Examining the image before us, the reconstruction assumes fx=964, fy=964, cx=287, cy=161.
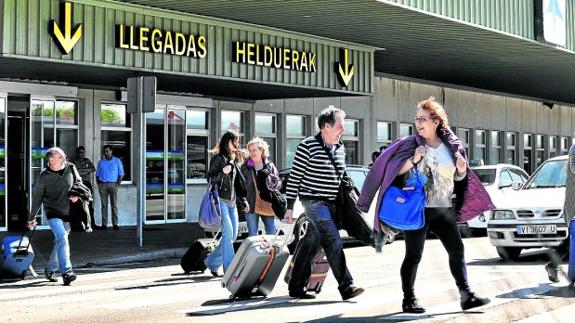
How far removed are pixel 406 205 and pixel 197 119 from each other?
51.6 feet

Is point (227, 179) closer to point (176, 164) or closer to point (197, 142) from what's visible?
point (176, 164)

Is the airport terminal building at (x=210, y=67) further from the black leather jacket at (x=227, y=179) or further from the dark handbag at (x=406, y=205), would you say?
the dark handbag at (x=406, y=205)

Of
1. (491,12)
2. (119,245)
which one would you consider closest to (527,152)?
(491,12)

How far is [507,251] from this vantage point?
1365cm

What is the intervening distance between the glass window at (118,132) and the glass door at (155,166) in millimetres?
494

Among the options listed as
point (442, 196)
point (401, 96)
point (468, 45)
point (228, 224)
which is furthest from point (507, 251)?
point (401, 96)

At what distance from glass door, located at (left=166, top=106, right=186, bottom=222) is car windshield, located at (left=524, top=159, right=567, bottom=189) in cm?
1013

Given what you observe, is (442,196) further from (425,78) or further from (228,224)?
(425,78)

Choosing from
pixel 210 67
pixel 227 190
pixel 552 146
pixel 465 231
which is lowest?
pixel 465 231

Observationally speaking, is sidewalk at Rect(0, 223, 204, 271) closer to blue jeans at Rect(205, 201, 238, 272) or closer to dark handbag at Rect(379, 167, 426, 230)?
blue jeans at Rect(205, 201, 238, 272)

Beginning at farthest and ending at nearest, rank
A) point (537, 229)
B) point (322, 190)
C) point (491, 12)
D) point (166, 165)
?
point (166, 165), point (491, 12), point (537, 229), point (322, 190)

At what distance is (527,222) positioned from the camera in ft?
43.8

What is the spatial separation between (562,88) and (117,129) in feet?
60.5

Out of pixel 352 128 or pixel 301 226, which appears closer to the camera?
pixel 301 226
